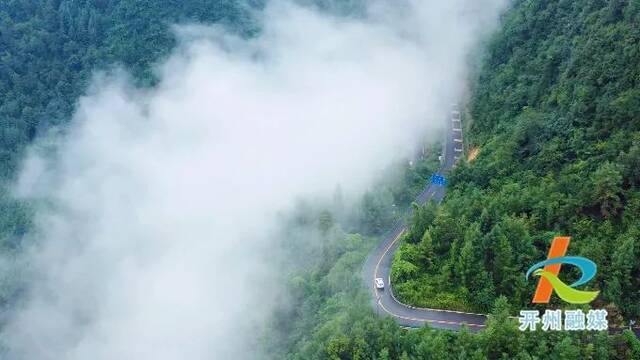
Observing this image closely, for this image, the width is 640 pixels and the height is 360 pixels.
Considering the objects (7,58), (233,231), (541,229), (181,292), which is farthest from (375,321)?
(7,58)

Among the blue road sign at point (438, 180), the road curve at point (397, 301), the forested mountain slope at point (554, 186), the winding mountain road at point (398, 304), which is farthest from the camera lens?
the blue road sign at point (438, 180)

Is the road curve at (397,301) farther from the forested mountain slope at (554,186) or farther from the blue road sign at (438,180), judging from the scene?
the forested mountain slope at (554,186)

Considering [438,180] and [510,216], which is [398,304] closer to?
→ [510,216]

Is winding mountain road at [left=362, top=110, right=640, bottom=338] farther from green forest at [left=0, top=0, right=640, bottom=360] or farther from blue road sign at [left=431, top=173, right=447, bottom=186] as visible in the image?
blue road sign at [left=431, top=173, right=447, bottom=186]

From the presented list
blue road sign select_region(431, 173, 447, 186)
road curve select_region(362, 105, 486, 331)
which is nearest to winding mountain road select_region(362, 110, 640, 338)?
road curve select_region(362, 105, 486, 331)

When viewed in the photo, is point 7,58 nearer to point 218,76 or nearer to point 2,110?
point 2,110

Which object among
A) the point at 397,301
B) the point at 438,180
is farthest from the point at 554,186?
the point at 438,180

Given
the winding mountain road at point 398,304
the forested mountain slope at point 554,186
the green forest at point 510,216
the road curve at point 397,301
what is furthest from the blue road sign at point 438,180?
the forested mountain slope at point 554,186
